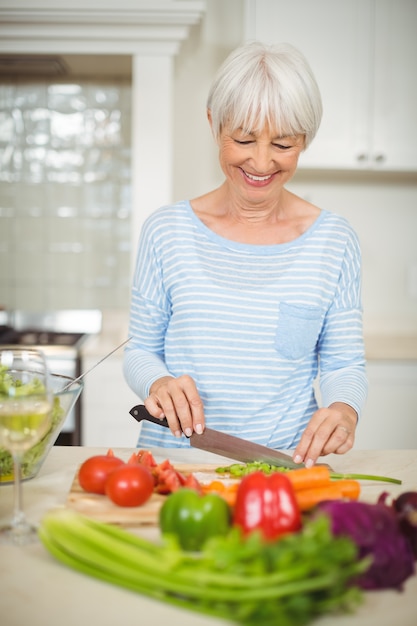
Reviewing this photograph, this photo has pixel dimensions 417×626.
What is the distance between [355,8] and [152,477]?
2449 millimetres

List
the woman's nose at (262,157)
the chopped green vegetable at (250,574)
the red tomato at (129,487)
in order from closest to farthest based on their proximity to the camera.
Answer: the chopped green vegetable at (250,574) < the red tomato at (129,487) < the woman's nose at (262,157)

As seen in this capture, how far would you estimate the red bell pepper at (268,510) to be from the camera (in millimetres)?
928

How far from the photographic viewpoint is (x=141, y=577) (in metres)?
0.82

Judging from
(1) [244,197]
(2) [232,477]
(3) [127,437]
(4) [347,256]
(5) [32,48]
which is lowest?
(3) [127,437]

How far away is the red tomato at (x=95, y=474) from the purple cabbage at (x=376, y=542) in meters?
0.40

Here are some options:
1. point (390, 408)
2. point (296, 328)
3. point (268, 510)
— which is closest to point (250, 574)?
point (268, 510)

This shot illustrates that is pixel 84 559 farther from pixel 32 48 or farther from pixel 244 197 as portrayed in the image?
pixel 32 48

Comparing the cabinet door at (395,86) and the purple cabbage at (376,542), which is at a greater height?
the cabinet door at (395,86)

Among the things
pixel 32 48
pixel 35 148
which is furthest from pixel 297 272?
pixel 35 148

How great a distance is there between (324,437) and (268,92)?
0.67 m

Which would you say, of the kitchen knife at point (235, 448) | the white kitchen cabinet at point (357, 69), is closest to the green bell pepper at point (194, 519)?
the kitchen knife at point (235, 448)

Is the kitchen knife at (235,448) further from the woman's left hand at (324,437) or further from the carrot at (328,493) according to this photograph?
the carrot at (328,493)

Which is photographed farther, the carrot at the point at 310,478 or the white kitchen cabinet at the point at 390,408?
the white kitchen cabinet at the point at 390,408

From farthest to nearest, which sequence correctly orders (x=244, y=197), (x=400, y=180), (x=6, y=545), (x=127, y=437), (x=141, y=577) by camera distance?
(x=400, y=180)
(x=127, y=437)
(x=244, y=197)
(x=6, y=545)
(x=141, y=577)
